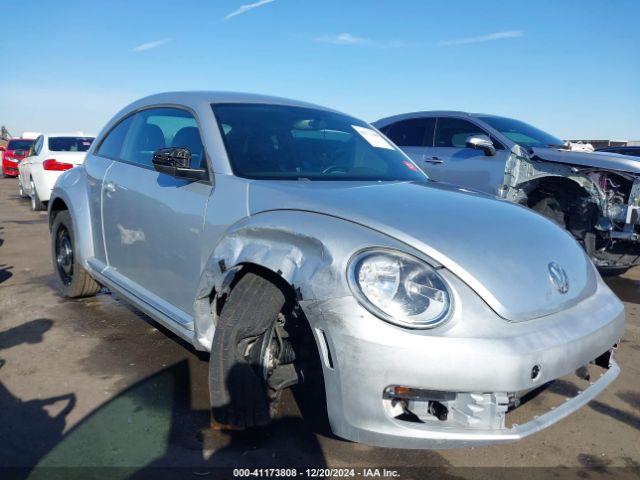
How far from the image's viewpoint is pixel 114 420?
266cm

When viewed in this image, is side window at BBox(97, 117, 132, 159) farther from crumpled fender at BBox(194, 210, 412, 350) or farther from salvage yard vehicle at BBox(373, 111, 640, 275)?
salvage yard vehicle at BBox(373, 111, 640, 275)

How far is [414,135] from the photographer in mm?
7293

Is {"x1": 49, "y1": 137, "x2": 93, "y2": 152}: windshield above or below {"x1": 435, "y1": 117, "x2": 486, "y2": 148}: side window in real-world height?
below

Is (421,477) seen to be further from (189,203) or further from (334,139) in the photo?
(334,139)

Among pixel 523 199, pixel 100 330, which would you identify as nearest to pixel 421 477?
pixel 100 330

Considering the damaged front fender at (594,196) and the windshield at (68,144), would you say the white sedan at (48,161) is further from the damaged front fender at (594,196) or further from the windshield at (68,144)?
the damaged front fender at (594,196)

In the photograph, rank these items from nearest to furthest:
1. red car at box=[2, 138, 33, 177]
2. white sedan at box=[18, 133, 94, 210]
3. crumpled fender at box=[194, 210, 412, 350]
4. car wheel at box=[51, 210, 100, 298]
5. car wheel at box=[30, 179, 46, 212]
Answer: crumpled fender at box=[194, 210, 412, 350]
car wheel at box=[51, 210, 100, 298]
white sedan at box=[18, 133, 94, 210]
car wheel at box=[30, 179, 46, 212]
red car at box=[2, 138, 33, 177]

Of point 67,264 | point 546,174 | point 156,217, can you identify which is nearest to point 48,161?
point 67,264

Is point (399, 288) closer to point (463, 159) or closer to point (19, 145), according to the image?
point (463, 159)

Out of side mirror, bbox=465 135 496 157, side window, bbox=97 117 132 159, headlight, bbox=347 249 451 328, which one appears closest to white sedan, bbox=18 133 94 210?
side window, bbox=97 117 132 159

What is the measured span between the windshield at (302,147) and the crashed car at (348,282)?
0.04ft

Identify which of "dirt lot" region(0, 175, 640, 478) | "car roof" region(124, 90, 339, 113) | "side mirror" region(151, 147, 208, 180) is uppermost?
"car roof" region(124, 90, 339, 113)

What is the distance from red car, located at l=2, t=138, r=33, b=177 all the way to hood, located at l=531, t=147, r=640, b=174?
61.7 feet

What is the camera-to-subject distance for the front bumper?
184 centimetres
